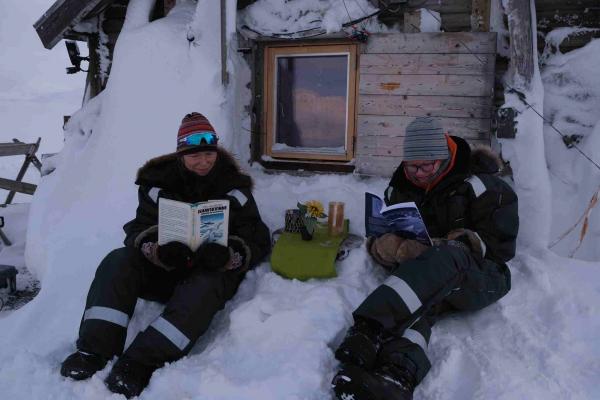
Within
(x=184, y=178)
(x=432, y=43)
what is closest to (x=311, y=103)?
(x=432, y=43)

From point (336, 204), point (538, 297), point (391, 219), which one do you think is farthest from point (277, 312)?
point (538, 297)

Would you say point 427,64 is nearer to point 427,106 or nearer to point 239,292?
point 427,106

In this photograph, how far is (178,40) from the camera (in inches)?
201

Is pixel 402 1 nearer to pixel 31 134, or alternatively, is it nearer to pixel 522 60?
pixel 522 60

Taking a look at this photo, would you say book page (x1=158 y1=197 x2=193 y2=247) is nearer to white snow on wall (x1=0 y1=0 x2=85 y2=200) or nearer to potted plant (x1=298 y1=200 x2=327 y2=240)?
potted plant (x1=298 y1=200 x2=327 y2=240)

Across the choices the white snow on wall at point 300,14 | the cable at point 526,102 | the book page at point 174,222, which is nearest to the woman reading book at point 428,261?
the book page at point 174,222

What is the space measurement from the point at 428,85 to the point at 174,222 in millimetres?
3006

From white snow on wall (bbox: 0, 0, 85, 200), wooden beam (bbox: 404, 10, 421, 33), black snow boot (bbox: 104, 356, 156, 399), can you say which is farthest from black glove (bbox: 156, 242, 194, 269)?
white snow on wall (bbox: 0, 0, 85, 200)

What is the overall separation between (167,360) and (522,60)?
139 inches

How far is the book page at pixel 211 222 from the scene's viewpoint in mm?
2602

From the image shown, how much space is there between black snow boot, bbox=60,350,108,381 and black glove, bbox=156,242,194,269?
0.57 meters

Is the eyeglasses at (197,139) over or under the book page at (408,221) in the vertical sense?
over

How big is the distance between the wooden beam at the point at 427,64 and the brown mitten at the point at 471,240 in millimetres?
2413

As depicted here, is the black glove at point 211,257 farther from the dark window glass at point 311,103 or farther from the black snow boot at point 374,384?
the dark window glass at point 311,103
